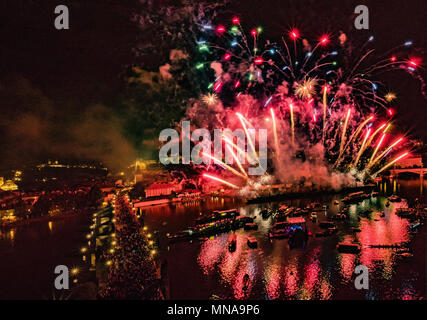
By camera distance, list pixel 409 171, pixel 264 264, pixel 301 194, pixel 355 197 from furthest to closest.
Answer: pixel 409 171, pixel 301 194, pixel 355 197, pixel 264 264

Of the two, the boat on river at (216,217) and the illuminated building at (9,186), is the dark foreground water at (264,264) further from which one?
the illuminated building at (9,186)

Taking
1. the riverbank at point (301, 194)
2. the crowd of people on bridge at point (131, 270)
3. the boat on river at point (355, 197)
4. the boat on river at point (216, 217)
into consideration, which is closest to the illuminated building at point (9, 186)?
the crowd of people on bridge at point (131, 270)

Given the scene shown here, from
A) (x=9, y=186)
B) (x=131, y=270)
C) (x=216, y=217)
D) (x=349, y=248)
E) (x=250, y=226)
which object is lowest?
(x=131, y=270)

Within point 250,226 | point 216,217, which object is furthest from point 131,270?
point 216,217

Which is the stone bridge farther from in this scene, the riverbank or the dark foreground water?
the dark foreground water

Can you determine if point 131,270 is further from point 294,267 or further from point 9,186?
Result: point 9,186
